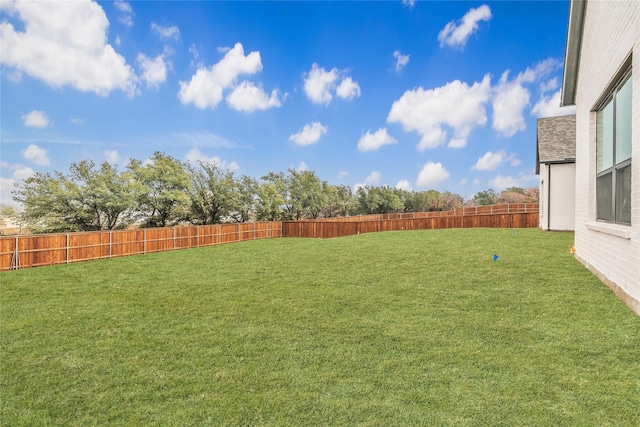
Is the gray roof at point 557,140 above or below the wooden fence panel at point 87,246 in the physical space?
above

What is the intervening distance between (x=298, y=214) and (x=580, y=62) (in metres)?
35.4

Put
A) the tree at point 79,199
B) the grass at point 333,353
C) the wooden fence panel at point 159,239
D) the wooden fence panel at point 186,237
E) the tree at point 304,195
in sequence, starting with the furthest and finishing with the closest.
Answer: the tree at point 304,195 → the tree at point 79,199 → the wooden fence panel at point 186,237 → the wooden fence panel at point 159,239 → the grass at point 333,353

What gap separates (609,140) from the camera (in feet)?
18.9

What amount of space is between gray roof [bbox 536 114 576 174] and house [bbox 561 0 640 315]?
761 centimetres

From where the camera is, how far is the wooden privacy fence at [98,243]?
11680 mm

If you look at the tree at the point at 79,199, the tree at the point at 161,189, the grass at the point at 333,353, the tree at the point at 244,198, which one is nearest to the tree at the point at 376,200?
the tree at the point at 244,198

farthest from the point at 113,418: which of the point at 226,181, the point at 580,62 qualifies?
the point at 226,181

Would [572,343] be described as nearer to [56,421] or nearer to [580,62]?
[56,421]

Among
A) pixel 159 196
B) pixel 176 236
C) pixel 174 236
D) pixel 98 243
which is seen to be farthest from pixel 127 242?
pixel 159 196

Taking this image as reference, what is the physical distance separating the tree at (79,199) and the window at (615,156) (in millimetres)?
30102

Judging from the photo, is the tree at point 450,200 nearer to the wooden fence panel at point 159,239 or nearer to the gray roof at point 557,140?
the gray roof at point 557,140

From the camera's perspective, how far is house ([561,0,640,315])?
4.32 meters

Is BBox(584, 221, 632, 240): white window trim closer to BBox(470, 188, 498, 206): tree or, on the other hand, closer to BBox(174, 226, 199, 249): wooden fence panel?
BBox(174, 226, 199, 249): wooden fence panel

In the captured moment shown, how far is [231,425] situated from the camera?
91.9 inches
